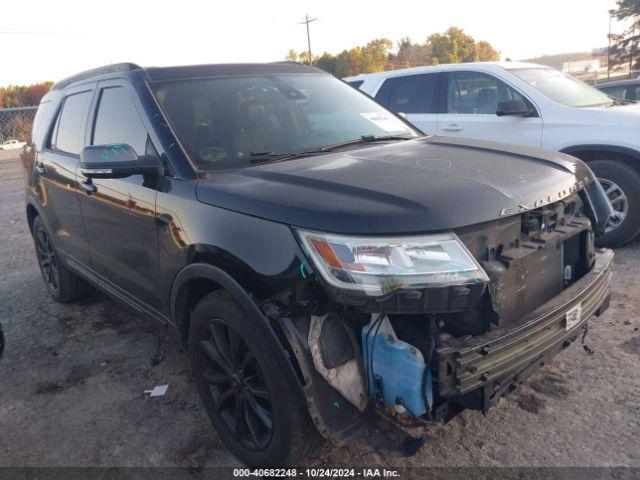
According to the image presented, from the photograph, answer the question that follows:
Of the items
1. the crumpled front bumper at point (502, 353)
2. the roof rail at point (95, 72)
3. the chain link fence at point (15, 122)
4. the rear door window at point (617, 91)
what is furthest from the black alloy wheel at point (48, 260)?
the chain link fence at point (15, 122)

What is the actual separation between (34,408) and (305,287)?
2223 millimetres

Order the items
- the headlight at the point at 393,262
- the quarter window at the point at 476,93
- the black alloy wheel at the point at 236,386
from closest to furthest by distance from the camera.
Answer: the headlight at the point at 393,262, the black alloy wheel at the point at 236,386, the quarter window at the point at 476,93

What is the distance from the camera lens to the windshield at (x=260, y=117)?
296cm

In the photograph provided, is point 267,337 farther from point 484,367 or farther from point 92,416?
point 92,416

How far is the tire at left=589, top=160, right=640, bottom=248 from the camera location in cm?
523

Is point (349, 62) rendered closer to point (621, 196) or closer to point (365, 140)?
point (621, 196)

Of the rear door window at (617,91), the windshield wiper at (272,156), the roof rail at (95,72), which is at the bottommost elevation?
the rear door window at (617,91)

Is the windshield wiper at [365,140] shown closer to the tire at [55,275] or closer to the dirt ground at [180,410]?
the dirt ground at [180,410]

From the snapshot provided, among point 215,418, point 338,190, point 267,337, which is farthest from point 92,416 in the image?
point 338,190

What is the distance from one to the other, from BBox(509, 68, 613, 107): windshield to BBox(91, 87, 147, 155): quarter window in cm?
451

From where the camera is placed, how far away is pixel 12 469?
9.09ft

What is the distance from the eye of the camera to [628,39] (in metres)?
42.0

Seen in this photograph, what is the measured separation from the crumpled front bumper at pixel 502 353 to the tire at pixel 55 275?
3.63 meters

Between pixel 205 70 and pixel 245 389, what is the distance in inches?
76.0
